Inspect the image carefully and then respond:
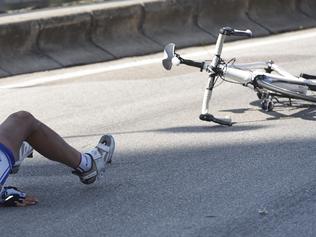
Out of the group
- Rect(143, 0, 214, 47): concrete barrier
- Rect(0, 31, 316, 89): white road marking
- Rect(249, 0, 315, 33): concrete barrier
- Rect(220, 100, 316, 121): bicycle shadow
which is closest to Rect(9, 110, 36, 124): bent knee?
Rect(220, 100, 316, 121): bicycle shadow

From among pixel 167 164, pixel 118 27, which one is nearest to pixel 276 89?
pixel 167 164

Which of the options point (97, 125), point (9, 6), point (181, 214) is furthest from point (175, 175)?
point (9, 6)

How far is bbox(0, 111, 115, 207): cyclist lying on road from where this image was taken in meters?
5.53

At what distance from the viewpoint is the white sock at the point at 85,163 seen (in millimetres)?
5934

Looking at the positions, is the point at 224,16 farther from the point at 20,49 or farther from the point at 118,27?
the point at 20,49

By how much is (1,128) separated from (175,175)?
4.88 ft

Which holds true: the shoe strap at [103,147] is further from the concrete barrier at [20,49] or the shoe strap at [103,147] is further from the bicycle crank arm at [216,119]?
the concrete barrier at [20,49]

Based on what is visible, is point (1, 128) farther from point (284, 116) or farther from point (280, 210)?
point (284, 116)

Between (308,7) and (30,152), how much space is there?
11101mm

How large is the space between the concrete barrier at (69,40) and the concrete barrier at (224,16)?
2.43 meters

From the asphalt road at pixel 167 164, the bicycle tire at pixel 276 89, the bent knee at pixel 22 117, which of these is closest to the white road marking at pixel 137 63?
the asphalt road at pixel 167 164

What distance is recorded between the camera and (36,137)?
19.0 feet

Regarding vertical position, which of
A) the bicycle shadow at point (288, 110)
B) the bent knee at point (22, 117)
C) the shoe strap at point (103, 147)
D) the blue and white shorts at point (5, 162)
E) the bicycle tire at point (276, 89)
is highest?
the bent knee at point (22, 117)

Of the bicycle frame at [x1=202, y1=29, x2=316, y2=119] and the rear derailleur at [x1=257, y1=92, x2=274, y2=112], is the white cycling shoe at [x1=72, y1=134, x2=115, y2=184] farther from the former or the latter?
the rear derailleur at [x1=257, y1=92, x2=274, y2=112]
